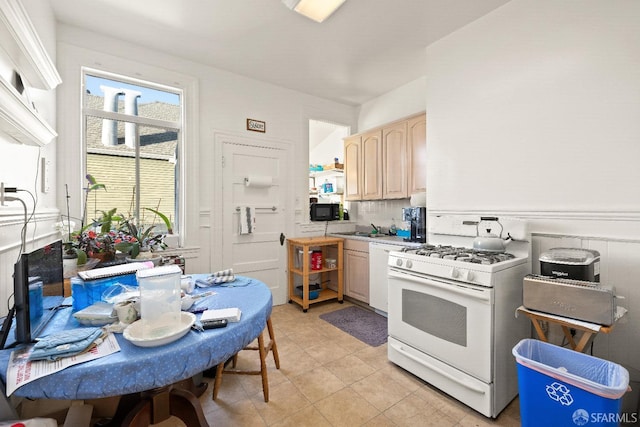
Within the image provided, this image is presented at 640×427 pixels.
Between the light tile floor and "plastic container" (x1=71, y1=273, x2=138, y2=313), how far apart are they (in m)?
0.99

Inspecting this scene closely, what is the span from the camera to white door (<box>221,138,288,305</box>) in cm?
329

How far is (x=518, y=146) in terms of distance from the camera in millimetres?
2162

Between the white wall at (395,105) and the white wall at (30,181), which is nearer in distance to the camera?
the white wall at (30,181)

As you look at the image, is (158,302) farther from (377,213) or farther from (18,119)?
(377,213)

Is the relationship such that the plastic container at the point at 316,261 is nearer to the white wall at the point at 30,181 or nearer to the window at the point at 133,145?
the window at the point at 133,145

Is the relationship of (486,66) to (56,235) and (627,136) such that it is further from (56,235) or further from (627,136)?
(56,235)

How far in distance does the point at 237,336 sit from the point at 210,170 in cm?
249

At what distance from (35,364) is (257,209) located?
2.71 meters

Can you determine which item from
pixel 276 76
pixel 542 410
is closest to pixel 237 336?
pixel 542 410

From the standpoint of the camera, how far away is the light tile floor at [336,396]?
1651 mm

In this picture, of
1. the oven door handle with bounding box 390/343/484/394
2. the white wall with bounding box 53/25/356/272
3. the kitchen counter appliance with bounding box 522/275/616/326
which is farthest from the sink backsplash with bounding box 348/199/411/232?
the kitchen counter appliance with bounding box 522/275/616/326

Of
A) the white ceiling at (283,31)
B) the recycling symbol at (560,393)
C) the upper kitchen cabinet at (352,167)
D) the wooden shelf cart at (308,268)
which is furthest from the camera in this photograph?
the upper kitchen cabinet at (352,167)

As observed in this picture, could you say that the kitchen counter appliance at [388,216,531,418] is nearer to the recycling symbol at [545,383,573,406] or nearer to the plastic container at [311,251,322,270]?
the recycling symbol at [545,383,573,406]
